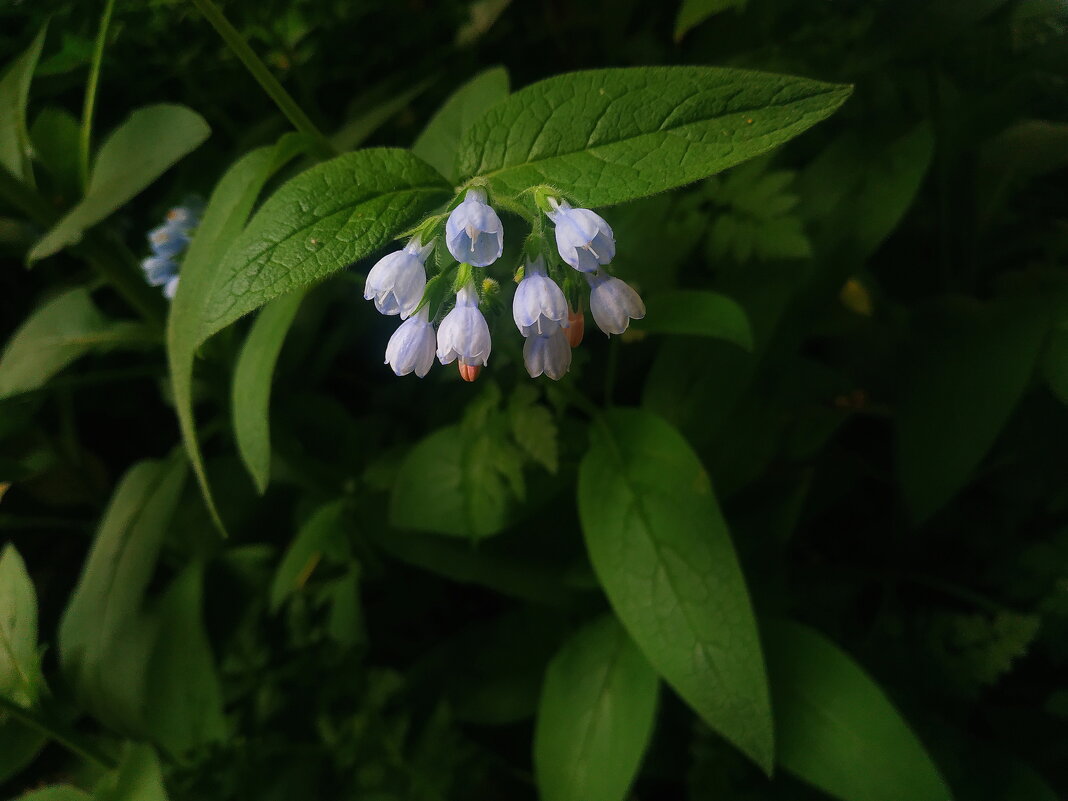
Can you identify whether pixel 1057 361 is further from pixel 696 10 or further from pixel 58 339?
pixel 58 339

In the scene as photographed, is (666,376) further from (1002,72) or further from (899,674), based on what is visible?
(1002,72)

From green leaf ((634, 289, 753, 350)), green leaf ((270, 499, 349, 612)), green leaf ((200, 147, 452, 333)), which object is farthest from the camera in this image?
green leaf ((270, 499, 349, 612))

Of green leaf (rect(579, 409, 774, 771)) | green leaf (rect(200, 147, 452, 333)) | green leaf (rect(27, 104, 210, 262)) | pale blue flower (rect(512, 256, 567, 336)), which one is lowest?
green leaf (rect(579, 409, 774, 771))

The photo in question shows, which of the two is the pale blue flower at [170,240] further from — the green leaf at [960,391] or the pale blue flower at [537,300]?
the green leaf at [960,391]

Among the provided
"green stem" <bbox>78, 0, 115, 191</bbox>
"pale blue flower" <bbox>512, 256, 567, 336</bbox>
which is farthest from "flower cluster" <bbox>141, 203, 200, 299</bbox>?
"pale blue flower" <bbox>512, 256, 567, 336</bbox>

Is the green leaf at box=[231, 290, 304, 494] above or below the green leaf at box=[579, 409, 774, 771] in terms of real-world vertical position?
above

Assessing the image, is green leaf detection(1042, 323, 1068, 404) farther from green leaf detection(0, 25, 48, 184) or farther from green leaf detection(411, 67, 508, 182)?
green leaf detection(0, 25, 48, 184)

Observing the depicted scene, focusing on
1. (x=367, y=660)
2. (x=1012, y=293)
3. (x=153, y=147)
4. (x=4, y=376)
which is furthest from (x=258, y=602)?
(x=1012, y=293)

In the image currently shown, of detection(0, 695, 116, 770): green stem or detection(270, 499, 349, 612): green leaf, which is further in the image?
detection(270, 499, 349, 612): green leaf

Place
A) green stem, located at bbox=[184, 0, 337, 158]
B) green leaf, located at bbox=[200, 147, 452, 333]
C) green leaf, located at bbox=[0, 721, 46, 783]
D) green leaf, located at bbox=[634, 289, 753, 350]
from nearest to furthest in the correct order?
green leaf, located at bbox=[200, 147, 452, 333] → green stem, located at bbox=[184, 0, 337, 158] → green leaf, located at bbox=[634, 289, 753, 350] → green leaf, located at bbox=[0, 721, 46, 783]
